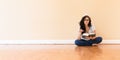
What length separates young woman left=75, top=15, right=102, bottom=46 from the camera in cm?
429

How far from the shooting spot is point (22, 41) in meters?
4.53

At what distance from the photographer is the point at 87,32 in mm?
4379

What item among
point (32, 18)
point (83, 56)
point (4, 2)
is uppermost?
point (4, 2)

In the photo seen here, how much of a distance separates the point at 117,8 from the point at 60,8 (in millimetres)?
943

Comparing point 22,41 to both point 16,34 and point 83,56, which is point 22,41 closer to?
point 16,34

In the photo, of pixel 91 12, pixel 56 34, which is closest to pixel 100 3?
pixel 91 12

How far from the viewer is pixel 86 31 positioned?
14.4 ft

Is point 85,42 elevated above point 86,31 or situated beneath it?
situated beneath

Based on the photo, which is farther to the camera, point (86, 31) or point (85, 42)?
point (86, 31)

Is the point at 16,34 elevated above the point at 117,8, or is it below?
below

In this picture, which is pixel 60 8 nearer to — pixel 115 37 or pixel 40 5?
pixel 40 5

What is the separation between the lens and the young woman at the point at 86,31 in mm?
4293

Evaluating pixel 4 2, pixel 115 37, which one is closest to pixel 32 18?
pixel 4 2

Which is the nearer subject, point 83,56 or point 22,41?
point 83,56
